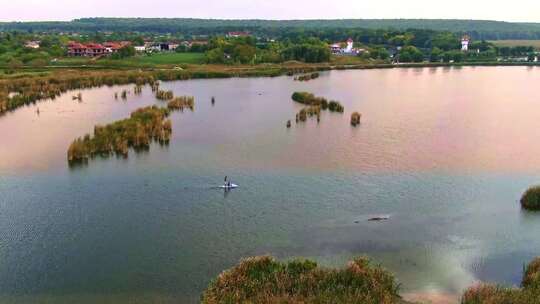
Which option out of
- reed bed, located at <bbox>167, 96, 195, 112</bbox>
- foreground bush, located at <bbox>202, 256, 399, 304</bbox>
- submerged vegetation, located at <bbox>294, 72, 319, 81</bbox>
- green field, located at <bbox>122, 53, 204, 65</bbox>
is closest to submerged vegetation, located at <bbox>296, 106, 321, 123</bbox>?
reed bed, located at <bbox>167, 96, 195, 112</bbox>

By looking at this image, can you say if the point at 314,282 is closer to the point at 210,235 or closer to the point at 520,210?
the point at 210,235

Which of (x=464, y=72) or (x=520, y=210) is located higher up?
(x=464, y=72)

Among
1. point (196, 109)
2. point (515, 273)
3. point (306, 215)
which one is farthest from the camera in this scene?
point (196, 109)

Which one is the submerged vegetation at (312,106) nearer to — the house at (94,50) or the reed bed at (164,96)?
the reed bed at (164,96)

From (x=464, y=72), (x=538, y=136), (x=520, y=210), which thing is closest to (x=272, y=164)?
(x=520, y=210)

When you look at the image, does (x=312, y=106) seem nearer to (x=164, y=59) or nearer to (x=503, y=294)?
(x=503, y=294)

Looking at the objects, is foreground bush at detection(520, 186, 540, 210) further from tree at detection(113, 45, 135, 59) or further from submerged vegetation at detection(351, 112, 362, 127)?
tree at detection(113, 45, 135, 59)
